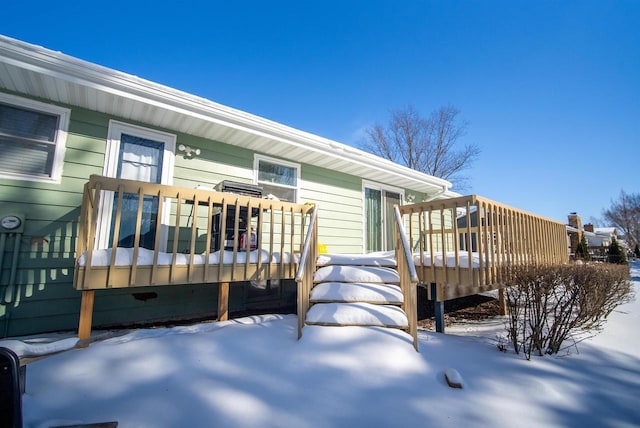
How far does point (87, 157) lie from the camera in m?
3.77

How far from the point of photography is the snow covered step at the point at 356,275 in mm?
3717

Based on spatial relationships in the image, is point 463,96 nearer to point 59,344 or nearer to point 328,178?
point 328,178

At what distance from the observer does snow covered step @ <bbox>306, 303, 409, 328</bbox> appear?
2853mm

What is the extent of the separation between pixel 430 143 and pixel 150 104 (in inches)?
676

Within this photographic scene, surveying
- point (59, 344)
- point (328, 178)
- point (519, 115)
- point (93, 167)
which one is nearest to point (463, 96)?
point (519, 115)

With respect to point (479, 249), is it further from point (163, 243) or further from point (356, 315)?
point (163, 243)

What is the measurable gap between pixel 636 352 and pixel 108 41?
9.53 meters

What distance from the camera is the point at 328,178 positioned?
20.2ft

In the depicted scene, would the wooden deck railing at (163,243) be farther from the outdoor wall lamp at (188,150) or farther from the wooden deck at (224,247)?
the outdoor wall lamp at (188,150)

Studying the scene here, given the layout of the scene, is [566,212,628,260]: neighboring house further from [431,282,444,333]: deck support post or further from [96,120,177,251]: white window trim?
[96,120,177,251]: white window trim

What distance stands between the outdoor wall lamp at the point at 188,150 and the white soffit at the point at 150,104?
258 mm

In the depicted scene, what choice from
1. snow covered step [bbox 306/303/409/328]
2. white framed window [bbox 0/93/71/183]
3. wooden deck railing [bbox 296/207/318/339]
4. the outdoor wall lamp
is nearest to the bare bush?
snow covered step [bbox 306/303/409/328]

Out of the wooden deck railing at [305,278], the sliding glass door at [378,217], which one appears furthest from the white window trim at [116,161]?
the sliding glass door at [378,217]

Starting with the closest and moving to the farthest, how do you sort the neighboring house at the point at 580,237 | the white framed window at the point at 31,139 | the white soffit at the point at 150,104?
the white soffit at the point at 150,104 < the white framed window at the point at 31,139 < the neighboring house at the point at 580,237
